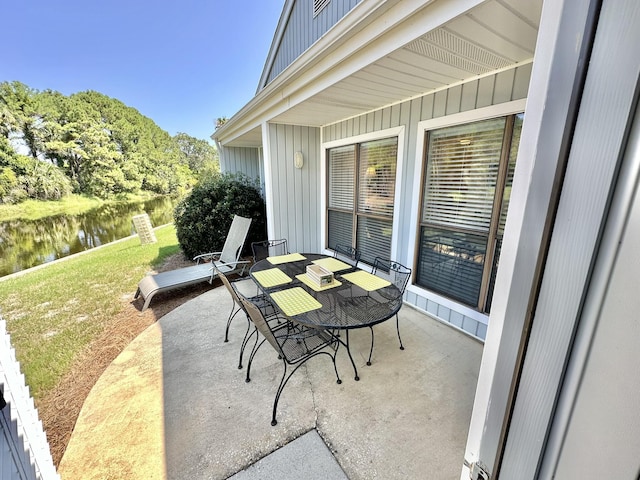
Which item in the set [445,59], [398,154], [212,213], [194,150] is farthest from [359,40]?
[194,150]

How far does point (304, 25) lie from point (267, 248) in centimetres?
455

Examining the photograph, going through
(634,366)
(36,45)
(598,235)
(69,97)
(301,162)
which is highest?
(36,45)

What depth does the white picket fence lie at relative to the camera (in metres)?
0.97

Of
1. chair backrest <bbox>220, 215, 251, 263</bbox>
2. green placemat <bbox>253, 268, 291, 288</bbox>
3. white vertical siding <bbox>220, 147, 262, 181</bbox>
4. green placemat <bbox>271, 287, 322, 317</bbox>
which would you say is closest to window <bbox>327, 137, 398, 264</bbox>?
chair backrest <bbox>220, 215, 251, 263</bbox>

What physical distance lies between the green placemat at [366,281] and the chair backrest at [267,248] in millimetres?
1817

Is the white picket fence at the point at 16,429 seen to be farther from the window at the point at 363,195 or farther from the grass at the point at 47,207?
the grass at the point at 47,207

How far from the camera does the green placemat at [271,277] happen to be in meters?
Result: 2.65

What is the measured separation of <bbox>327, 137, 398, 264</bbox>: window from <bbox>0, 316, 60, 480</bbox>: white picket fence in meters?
3.57

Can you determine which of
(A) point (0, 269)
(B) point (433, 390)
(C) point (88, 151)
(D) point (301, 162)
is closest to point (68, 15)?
(C) point (88, 151)

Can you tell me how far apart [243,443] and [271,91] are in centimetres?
372

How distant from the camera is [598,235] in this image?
14.9 inches

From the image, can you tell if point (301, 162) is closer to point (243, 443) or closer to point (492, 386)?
point (243, 443)

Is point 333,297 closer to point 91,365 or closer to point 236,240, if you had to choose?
point 91,365

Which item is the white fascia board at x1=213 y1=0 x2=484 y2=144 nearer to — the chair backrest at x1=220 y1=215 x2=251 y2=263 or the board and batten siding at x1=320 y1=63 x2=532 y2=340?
the board and batten siding at x1=320 y1=63 x2=532 y2=340
